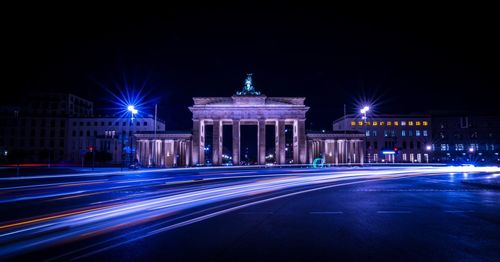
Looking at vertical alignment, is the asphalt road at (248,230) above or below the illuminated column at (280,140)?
below

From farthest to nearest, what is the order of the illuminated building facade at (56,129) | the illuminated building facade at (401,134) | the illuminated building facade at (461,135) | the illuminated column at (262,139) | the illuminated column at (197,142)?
the illuminated building facade at (461,135) < the illuminated building facade at (401,134) < the illuminated building facade at (56,129) < the illuminated column at (262,139) < the illuminated column at (197,142)

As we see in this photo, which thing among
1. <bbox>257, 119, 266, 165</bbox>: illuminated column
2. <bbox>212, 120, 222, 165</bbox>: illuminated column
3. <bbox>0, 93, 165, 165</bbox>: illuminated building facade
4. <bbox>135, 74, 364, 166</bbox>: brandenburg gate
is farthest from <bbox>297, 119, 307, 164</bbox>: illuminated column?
<bbox>0, 93, 165, 165</bbox>: illuminated building facade

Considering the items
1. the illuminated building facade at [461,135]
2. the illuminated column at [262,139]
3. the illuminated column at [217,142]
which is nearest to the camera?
the illuminated column at [262,139]

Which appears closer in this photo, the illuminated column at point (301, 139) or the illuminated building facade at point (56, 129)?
the illuminated column at point (301, 139)

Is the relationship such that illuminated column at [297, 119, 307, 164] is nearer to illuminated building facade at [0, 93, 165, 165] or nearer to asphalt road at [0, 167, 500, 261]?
illuminated building facade at [0, 93, 165, 165]

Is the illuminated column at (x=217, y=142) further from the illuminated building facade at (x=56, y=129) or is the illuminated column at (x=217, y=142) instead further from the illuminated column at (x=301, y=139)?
the illuminated building facade at (x=56, y=129)

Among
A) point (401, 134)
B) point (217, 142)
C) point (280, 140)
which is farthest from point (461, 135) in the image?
point (217, 142)

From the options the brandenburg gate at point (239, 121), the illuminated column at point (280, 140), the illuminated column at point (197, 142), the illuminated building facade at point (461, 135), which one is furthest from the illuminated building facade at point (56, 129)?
the illuminated building facade at point (461, 135)

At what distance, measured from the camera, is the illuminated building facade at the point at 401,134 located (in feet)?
307

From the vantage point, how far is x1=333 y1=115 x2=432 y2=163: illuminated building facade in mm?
93688

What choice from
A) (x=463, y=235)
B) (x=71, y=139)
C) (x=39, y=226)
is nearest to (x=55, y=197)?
(x=39, y=226)

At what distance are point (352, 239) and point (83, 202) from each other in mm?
11556

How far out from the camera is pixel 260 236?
26.7 feet

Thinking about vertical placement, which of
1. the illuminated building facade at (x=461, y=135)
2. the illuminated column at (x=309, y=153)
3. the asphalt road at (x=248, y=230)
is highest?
the illuminated building facade at (x=461, y=135)
